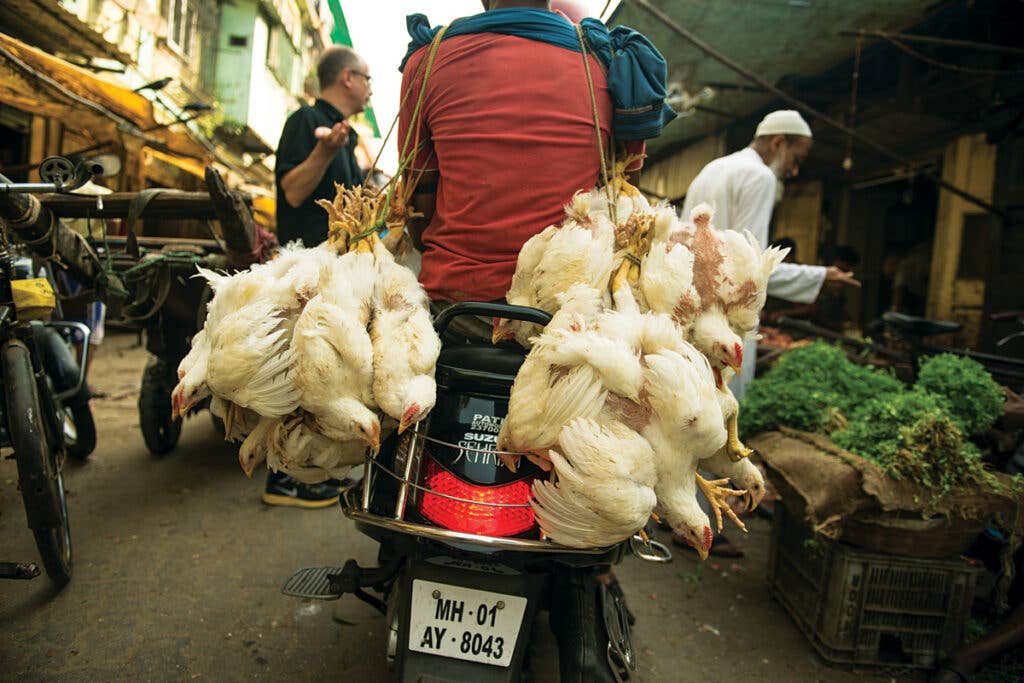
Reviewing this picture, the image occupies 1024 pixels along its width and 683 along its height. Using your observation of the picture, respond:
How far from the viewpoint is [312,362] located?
1.41m

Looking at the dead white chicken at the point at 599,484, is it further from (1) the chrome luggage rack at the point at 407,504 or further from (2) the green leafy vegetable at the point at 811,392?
(2) the green leafy vegetable at the point at 811,392

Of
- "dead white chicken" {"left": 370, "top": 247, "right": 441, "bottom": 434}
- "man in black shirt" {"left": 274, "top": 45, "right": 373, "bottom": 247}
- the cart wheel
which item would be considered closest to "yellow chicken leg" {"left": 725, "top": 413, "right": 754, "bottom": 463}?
"dead white chicken" {"left": 370, "top": 247, "right": 441, "bottom": 434}

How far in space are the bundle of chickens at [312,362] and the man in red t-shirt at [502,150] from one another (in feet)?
1.00

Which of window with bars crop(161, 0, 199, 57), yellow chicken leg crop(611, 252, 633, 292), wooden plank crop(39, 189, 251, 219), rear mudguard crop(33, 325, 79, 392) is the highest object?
window with bars crop(161, 0, 199, 57)

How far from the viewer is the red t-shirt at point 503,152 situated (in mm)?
1915

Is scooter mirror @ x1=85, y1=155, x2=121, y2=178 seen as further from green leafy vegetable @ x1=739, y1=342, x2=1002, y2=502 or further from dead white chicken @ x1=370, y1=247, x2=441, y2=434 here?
green leafy vegetable @ x1=739, y1=342, x2=1002, y2=502

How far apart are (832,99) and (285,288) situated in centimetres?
876

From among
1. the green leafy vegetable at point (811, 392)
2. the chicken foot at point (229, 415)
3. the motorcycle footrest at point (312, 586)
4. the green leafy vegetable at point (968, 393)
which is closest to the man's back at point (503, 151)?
the chicken foot at point (229, 415)

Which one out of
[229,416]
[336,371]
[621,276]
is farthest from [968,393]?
[229,416]

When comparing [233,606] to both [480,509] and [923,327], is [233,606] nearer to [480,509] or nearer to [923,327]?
[480,509]

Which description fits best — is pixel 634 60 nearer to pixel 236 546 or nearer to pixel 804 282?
pixel 804 282

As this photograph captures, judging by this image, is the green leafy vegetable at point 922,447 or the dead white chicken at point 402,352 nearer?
the dead white chicken at point 402,352

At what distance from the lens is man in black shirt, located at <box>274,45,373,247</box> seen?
341 cm

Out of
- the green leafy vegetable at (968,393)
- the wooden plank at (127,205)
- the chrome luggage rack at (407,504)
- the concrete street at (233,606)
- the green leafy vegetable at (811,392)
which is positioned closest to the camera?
the chrome luggage rack at (407,504)
